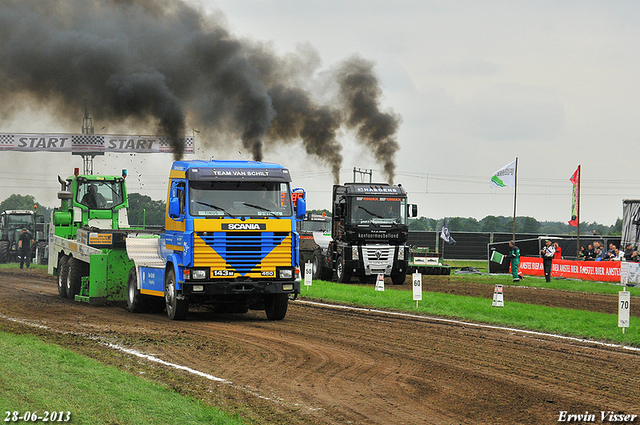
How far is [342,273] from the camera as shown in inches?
1171

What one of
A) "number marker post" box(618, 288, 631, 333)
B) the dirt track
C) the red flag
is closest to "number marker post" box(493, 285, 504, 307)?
the dirt track

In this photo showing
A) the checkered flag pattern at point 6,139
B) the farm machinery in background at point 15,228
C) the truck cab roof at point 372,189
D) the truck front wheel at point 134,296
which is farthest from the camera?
the checkered flag pattern at point 6,139

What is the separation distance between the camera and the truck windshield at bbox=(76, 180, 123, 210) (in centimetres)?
2419

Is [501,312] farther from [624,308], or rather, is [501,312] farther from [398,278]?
[398,278]

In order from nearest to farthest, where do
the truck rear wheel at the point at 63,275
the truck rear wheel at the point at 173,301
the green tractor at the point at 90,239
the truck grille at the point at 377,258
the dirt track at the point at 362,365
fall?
the dirt track at the point at 362,365 < the truck rear wheel at the point at 173,301 < the green tractor at the point at 90,239 < the truck rear wheel at the point at 63,275 < the truck grille at the point at 377,258

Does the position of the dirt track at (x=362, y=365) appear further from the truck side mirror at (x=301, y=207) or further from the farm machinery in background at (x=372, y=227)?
the farm machinery in background at (x=372, y=227)

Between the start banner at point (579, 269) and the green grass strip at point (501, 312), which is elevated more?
the start banner at point (579, 269)

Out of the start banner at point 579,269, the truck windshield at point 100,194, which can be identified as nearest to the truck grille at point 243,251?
the truck windshield at point 100,194

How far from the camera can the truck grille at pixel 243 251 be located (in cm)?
1509

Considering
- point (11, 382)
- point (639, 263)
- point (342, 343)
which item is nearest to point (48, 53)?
point (342, 343)

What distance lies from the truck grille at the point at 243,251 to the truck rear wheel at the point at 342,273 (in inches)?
554

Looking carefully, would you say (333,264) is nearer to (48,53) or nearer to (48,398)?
(48,53)

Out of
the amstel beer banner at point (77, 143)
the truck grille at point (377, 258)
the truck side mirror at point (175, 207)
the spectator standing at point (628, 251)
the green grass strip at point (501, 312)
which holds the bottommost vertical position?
the green grass strip at point (501, 312)

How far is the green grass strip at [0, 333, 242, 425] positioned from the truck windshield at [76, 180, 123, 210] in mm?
14252
